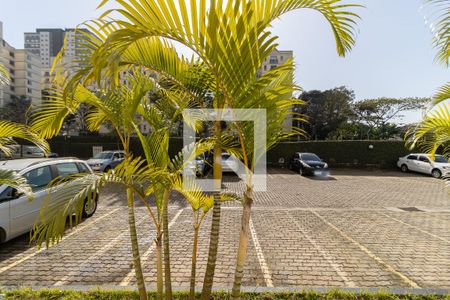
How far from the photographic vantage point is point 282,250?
15.5 feet

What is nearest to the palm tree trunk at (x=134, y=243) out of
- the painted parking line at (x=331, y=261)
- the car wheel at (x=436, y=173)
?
the painted parking line at (x=331, y=261)

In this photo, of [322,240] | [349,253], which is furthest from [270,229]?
[349,253]

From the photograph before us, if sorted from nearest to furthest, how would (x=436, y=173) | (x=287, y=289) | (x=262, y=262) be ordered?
(x=287, y=289) → (x=262, y=262) → (x=436, y=173)

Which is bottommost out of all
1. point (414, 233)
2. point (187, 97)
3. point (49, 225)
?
point (414, 233)

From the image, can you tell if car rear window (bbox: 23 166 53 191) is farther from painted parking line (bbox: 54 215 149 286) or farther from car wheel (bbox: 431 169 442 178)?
car wheel (bbox: 431 169 442 178)

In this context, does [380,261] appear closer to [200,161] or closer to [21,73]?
[200,161]

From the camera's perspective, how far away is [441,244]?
5.09 metres

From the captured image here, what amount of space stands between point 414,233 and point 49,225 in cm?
693

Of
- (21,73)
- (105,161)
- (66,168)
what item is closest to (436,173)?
(66,168)

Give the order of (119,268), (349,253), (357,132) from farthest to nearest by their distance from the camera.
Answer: (357,132) < (349,253) < (119,268)

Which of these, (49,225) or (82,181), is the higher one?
(82,181)

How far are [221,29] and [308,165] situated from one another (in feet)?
49.6

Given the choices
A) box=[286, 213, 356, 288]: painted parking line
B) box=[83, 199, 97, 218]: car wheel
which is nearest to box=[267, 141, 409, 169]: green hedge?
box=[286, 213, 356, 288]: painted parking line

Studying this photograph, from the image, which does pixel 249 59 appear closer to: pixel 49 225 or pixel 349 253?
pixel 49 225
